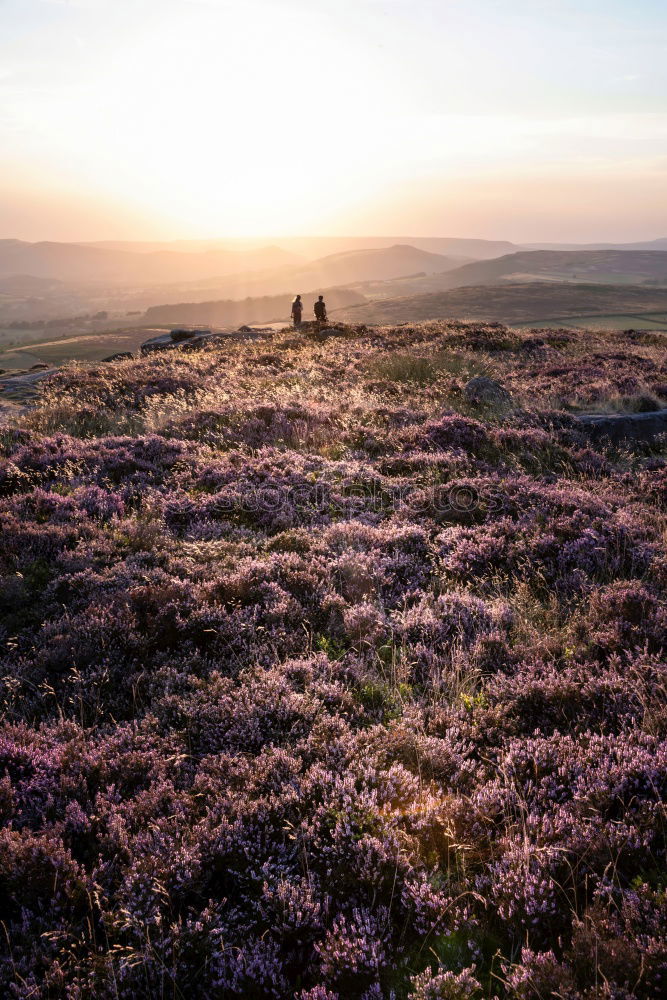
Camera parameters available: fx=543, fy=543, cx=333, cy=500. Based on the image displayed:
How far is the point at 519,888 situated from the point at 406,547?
4.37 m

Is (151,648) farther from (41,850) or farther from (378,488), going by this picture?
(378,488)

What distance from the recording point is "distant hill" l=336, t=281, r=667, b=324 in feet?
233

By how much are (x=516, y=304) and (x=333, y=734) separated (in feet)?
295

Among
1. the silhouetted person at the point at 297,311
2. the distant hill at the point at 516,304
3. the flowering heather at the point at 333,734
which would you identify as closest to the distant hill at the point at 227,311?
the distant hill at the point at 516,304

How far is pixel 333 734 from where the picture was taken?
3.87 metres

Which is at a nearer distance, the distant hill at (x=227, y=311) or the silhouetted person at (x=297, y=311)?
the silhouetted person at (x=297, y=311)

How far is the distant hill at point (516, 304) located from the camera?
2795 inches

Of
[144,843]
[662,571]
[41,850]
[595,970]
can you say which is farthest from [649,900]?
[662,571]

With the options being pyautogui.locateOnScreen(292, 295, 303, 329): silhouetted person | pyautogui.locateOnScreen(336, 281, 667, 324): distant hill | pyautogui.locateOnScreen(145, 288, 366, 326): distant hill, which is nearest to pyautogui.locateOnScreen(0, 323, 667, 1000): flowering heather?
pyautogui.locateOnScreen(292, 295, 303, 329): silhouetted person

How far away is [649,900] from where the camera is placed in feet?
8.58

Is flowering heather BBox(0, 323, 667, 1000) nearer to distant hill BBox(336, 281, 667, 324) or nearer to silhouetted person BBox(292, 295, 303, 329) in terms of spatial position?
silhouetted person BBox(292, 295, 303, 329)

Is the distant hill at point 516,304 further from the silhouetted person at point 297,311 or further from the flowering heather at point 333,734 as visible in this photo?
the flowering heather at point 333,734

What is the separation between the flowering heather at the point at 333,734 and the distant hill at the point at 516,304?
6205 centimetres

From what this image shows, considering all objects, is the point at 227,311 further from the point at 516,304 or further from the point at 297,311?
the point at 297,311
